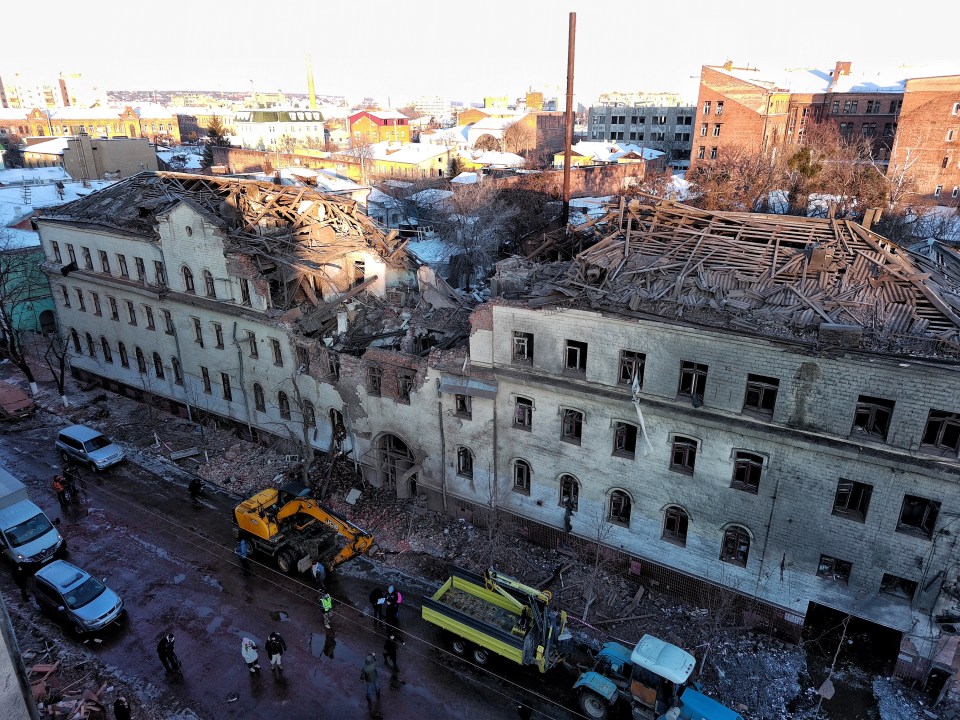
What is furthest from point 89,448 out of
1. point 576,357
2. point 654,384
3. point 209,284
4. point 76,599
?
point 654,384

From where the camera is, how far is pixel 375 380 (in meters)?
28.4

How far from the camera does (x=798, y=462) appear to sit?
19625 mm

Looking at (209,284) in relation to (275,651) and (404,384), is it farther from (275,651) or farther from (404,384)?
(275,651)

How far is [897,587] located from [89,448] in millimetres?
37471

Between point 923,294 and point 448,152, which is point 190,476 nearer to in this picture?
point 923,294

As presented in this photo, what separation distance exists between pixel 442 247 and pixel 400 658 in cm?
4057

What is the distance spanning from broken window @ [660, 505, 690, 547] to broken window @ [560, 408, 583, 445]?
4.32m

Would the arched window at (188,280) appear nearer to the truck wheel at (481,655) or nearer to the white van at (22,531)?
the white van at (22,531)

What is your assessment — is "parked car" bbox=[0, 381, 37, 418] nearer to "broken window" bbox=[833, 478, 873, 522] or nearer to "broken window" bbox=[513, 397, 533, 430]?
"broken window" bbox=[513, 397, 533, 430]

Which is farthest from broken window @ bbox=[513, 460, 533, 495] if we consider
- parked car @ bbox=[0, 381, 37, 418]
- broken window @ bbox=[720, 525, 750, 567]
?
parked car @ bbox=[0, 381, 37, 418]

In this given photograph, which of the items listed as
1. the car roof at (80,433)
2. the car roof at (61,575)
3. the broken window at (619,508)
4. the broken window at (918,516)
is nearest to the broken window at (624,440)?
the broken window at (619,508)

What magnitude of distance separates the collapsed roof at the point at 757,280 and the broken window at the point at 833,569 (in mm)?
7505

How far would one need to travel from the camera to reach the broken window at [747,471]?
20578 mm

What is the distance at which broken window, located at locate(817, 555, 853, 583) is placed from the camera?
20.1m
